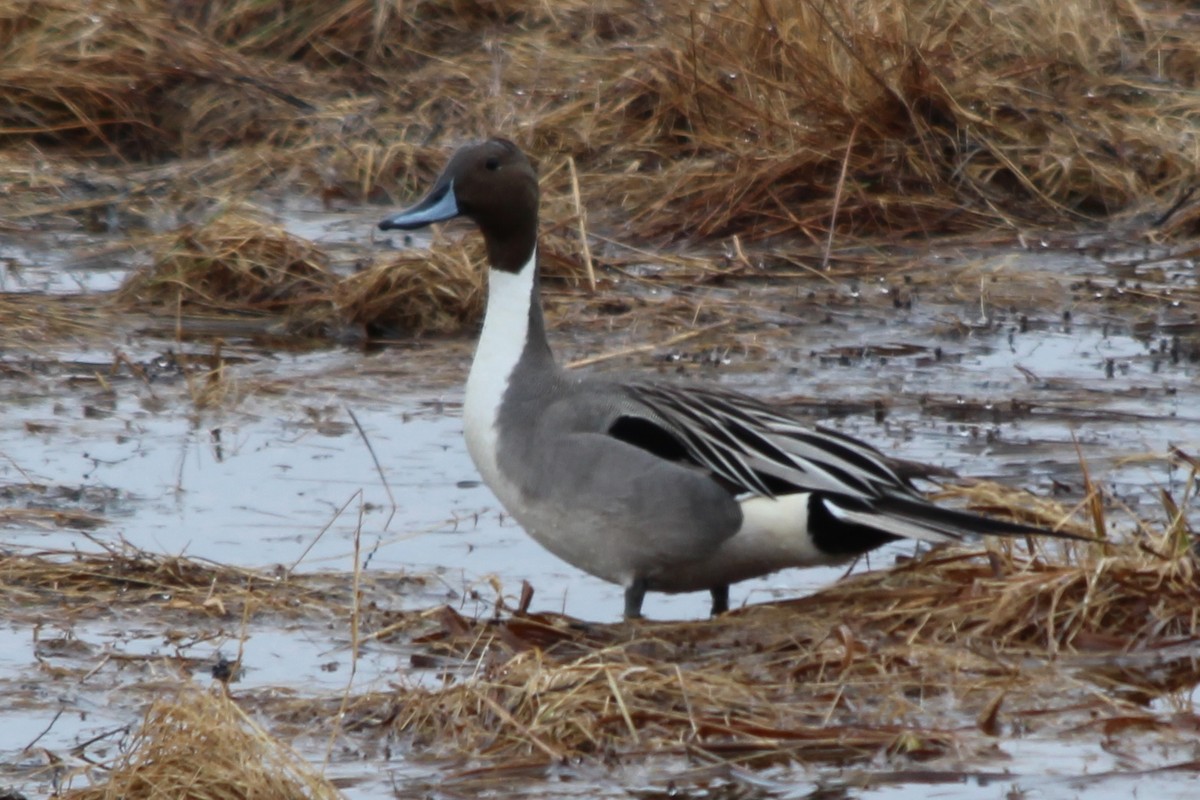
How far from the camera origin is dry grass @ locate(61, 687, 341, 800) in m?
3.34

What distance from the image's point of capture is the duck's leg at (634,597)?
4.57m

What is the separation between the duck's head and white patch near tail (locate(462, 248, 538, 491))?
0.21 ft

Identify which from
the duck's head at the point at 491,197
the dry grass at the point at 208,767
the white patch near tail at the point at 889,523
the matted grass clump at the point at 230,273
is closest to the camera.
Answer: the dry grass at the point at 208,767

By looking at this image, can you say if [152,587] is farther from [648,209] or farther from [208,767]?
[648,209]

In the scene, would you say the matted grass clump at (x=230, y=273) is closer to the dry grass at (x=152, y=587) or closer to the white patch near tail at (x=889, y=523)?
the dry grass at (x=152, y=587)

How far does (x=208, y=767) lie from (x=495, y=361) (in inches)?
62.6

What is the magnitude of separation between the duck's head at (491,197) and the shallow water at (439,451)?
693 mm

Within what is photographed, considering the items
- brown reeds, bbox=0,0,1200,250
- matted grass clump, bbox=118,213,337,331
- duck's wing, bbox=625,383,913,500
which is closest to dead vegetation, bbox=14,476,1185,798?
duck's wing, bbox=625,383,913,500

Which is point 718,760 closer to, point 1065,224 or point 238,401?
point 238,401

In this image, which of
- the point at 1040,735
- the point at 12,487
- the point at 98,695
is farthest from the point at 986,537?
the point at 12,487

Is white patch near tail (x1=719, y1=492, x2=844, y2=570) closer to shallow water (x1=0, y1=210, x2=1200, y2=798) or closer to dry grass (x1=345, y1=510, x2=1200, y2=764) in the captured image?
dry grass (x1=345, y1=510, x2=1200, y2=764)

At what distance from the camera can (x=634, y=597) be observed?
457 cm

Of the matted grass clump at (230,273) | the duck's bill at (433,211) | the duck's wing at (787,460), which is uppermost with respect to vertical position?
the duck's bill at (433,211)

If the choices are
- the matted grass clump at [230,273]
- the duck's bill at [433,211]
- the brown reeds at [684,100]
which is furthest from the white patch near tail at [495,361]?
the brown reeds at [684,100]
